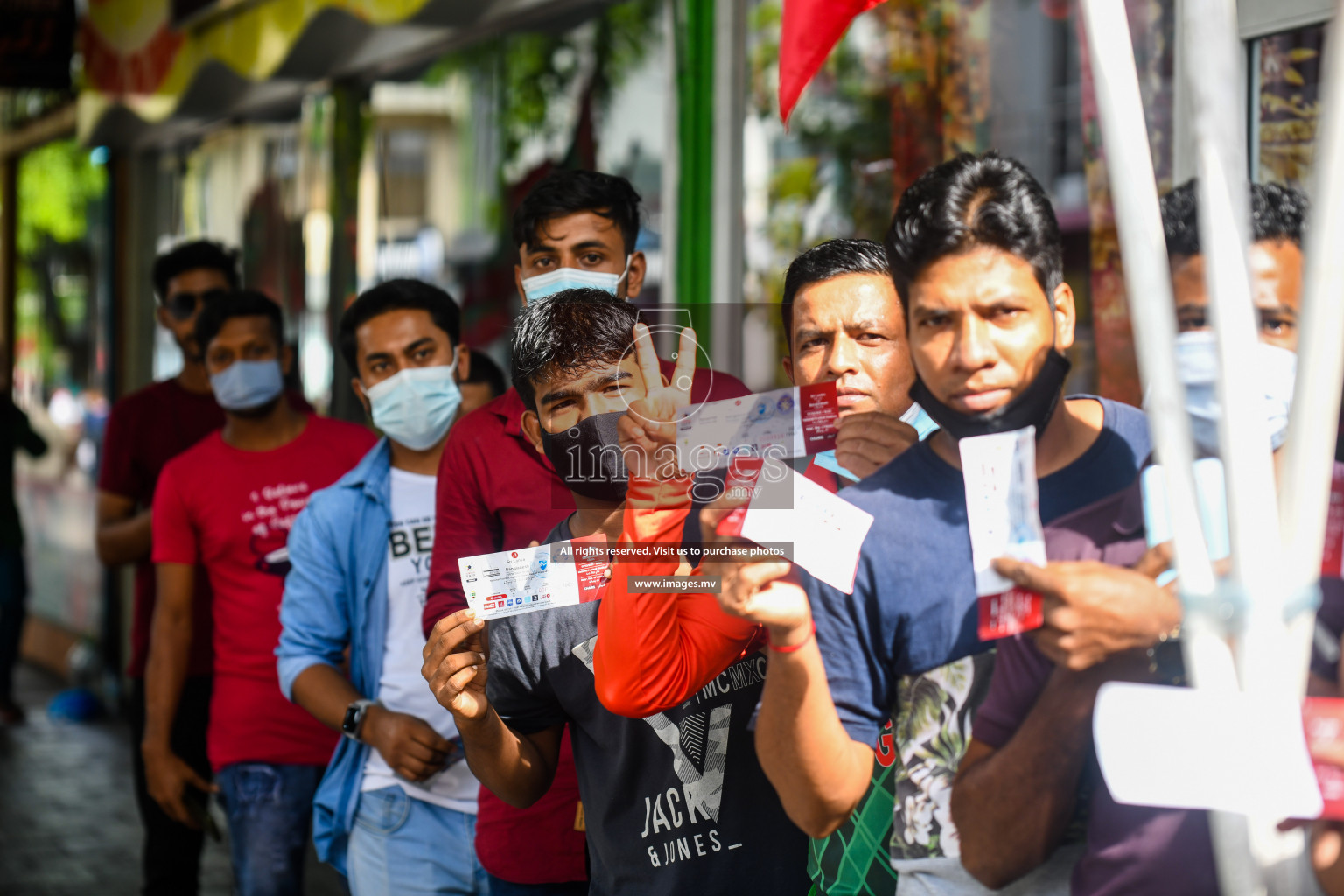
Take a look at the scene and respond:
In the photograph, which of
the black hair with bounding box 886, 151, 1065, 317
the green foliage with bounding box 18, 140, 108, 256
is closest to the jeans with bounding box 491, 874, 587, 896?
the black hair with bounding box 886, 151, 1065, 317

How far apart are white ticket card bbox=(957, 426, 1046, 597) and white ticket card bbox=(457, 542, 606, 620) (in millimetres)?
520

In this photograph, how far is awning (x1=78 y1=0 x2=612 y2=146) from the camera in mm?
4785

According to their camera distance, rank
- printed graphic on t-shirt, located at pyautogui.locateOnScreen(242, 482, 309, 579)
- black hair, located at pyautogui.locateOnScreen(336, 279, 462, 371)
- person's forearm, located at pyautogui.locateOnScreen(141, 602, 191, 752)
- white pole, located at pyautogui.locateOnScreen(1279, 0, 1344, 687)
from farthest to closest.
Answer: person's forearm, located at pyautogui.locateOnScreen(141, 602, 191, 752)
printed graphic on t-shirt, located at pyautogui.locateOnScreen(242, 482, 309, 579)
black hair, located at pyautogui.locateOnScreen(336, 279, 462, 371)
white pole, located at pyautogui.locateOnScreen(1279, 0, 1344, 687)

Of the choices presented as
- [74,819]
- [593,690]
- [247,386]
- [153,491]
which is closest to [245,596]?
[247,386]

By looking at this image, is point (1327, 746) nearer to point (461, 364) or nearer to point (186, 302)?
point (461, 364)

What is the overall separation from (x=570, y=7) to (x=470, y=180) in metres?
1.02

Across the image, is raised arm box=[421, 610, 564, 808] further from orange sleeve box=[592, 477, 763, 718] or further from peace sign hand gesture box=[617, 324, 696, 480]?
peace sign hand gesture box=[617, 324, 696, 480]

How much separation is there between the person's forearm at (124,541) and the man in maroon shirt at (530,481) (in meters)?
2.25

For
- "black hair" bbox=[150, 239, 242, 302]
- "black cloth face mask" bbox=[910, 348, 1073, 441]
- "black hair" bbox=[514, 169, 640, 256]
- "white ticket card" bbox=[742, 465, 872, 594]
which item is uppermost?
"black hair" bbox=[150, 239, 242, 302]

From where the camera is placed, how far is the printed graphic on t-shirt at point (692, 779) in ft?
6.25

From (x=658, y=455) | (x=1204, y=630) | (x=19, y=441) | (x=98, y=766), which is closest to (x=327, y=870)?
(x=98, y=766)

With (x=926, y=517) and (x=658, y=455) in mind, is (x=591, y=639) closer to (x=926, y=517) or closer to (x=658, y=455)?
(x=658, y=455)

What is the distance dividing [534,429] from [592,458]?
0.19 m

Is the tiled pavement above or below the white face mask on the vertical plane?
below
